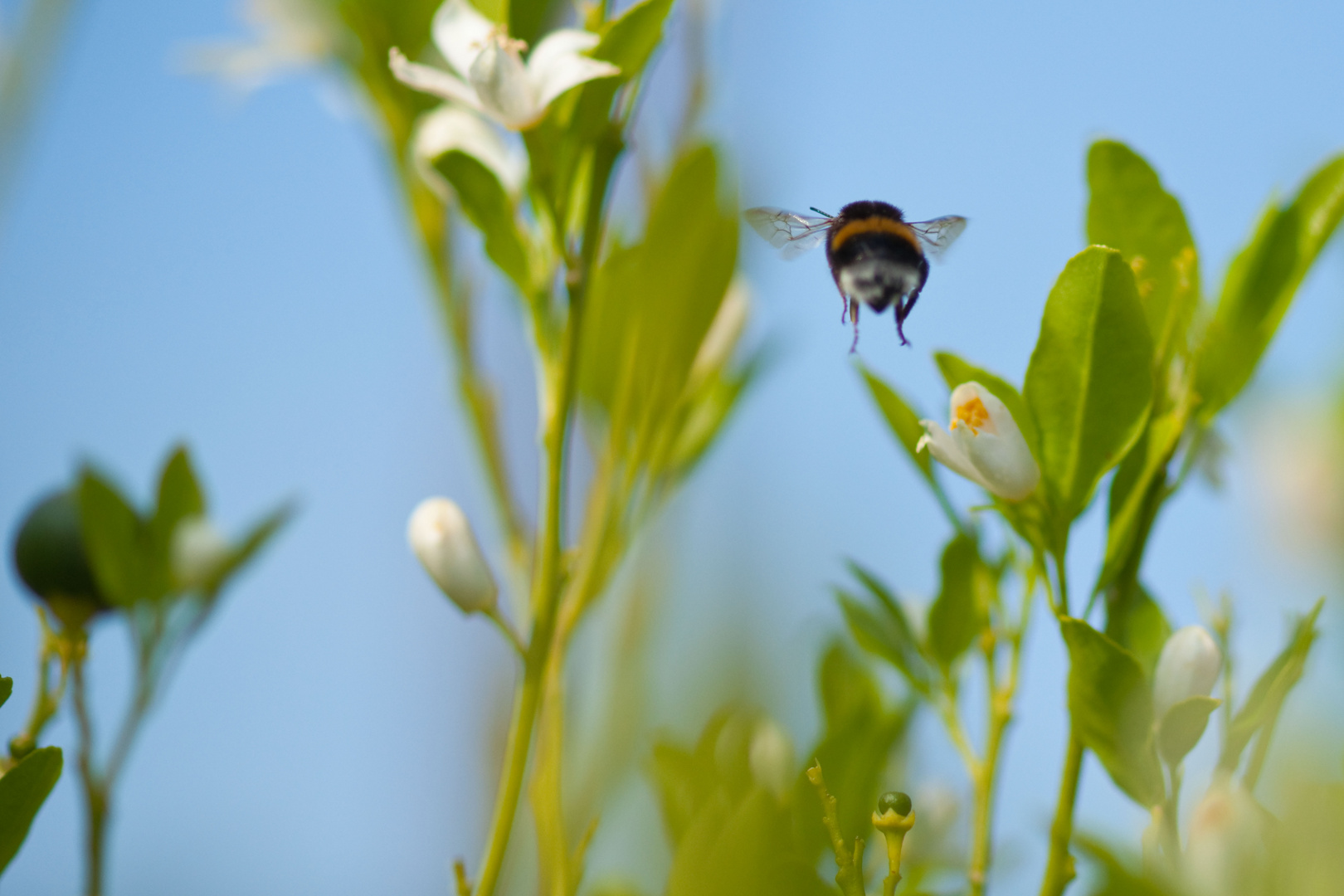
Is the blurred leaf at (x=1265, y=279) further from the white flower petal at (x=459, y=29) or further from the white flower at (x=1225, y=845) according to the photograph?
the white flower petal at (x=459, y=29)

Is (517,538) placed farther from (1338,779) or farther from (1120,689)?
(1338,779)

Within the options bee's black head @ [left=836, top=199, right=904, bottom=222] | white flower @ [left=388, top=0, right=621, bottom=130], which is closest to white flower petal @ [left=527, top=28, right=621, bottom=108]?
white flower @ [left=388, top=0, right=621, bottom=130]

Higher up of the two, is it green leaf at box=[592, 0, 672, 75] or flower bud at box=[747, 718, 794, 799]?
green leaf at box=[592, 0, 672, 75]

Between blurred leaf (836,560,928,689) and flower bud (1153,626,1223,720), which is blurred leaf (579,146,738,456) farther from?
flower bud (1153,626,1223,720)

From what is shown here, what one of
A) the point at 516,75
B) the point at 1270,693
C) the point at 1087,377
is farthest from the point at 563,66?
the point at 1270,693

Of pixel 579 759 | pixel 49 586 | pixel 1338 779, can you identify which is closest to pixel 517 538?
pixel 579 759

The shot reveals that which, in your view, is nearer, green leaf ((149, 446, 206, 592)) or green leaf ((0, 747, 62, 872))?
green leaf ((0, 747, 62, 872))

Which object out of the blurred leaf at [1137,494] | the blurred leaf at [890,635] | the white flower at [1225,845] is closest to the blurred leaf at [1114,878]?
the white flower at [1225,845]
